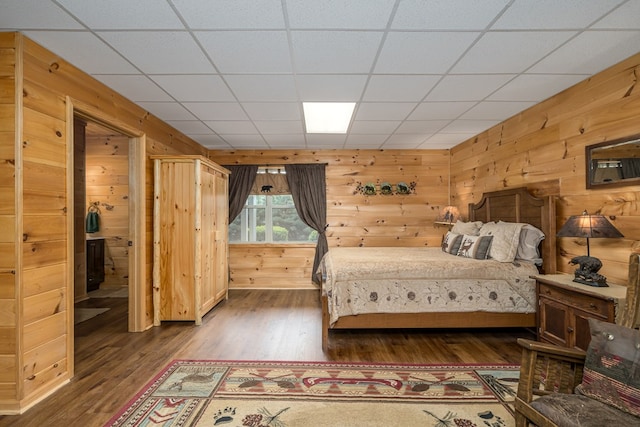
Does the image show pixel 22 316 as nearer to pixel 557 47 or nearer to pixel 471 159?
pixel 557 47

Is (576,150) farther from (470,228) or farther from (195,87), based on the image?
(195,87)

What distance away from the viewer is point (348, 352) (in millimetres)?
2902

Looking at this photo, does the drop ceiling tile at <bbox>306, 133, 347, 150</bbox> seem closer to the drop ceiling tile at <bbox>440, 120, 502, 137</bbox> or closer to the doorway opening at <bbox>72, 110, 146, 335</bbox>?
the drop ceiling tile at <bbox>440, 120, 502, 137</bbox>

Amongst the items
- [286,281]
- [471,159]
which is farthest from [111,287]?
[471,159]

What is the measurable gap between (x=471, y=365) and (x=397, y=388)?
31.4 inches

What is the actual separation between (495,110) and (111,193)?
6237 mm

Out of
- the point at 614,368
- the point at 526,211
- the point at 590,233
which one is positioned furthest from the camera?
the point at 526,211

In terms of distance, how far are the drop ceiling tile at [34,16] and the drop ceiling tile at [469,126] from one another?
3.95m

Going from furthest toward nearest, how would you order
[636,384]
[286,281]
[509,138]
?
[286,281] < [509,138] < [636,384]

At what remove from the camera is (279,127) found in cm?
421

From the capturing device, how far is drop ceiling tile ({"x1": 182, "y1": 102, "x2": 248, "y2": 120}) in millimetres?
3369

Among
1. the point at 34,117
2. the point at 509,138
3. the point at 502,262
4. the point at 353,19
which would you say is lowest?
the point at 502,262

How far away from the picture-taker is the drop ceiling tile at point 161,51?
209 centimetres

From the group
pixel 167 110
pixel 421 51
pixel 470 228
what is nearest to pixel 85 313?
Result: pixel 167 110
